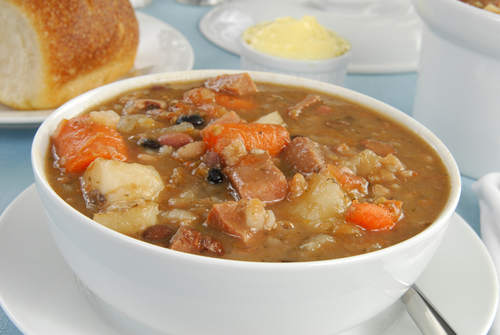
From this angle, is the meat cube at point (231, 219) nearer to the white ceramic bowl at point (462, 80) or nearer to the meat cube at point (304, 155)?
the meat cube at point (304, 155)

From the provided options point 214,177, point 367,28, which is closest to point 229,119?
point 214,177

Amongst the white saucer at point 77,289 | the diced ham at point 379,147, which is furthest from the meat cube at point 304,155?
the white saucer at point 77,289

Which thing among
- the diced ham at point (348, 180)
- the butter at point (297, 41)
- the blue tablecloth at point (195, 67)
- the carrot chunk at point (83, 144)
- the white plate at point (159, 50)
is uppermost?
the carrot chunk at point (83, 144)

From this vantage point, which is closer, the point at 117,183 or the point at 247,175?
the point at 117,183

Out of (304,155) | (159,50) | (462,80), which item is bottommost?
(159,50)

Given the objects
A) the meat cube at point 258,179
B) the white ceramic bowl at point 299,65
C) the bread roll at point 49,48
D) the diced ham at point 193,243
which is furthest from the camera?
the white ceramic bowl at point 299,65

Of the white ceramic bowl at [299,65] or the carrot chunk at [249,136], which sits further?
the white ceramic bowl at [299,65]

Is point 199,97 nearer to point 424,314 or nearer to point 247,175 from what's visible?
point 247,175
